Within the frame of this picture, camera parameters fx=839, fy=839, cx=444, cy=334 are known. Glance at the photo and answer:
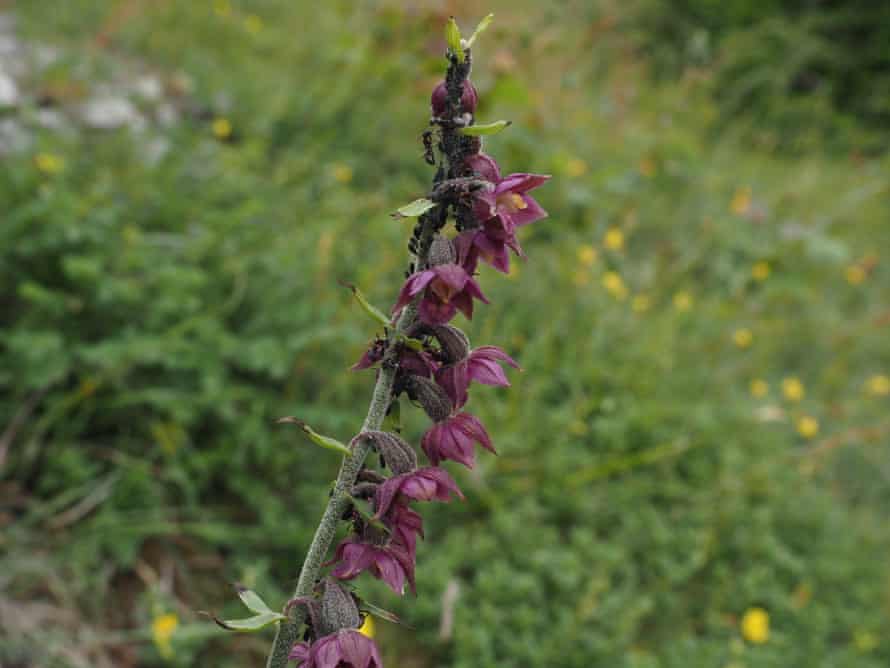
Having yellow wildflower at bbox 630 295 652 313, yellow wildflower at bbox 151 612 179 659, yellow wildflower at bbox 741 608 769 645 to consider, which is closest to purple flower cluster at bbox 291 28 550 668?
yellow wildflower at bbox 151 612 179 659

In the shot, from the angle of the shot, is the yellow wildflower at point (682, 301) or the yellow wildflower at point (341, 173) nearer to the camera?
the yellow wildflower at point (341, 173)

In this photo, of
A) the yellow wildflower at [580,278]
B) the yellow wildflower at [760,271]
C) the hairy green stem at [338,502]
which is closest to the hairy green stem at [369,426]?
the hairy green stem at [338,502]

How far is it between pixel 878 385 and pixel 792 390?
64 cm

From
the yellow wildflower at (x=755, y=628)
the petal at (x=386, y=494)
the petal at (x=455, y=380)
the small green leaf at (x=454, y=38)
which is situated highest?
the yellow wildflower at (x=755, y=628)

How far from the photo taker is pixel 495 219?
1172mm

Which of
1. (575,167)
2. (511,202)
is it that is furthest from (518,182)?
(575,167)

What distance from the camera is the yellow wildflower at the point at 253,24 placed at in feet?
17.6

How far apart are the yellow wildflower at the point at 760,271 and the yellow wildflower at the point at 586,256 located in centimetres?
115

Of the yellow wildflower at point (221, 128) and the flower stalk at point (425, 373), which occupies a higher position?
the yellow wildflower at point (221, 128)

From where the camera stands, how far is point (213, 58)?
4.94 m

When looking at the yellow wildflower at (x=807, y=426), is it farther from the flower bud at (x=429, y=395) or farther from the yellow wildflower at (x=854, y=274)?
the flower bud at (x=429, y=395)

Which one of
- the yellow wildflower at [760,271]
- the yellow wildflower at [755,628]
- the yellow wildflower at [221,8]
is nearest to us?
the yellow wildflower at [755,628]

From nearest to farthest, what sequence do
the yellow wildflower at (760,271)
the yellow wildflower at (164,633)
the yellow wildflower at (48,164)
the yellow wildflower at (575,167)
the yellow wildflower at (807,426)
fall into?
the yellow wildflower at (164,633)
the yellow wildflower at (48,164)
the yellow wildflower at (807,426)
the yellow wildflower at (575,167)
the yellow wildflower at (760,271)

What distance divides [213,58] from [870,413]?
13.7ft
